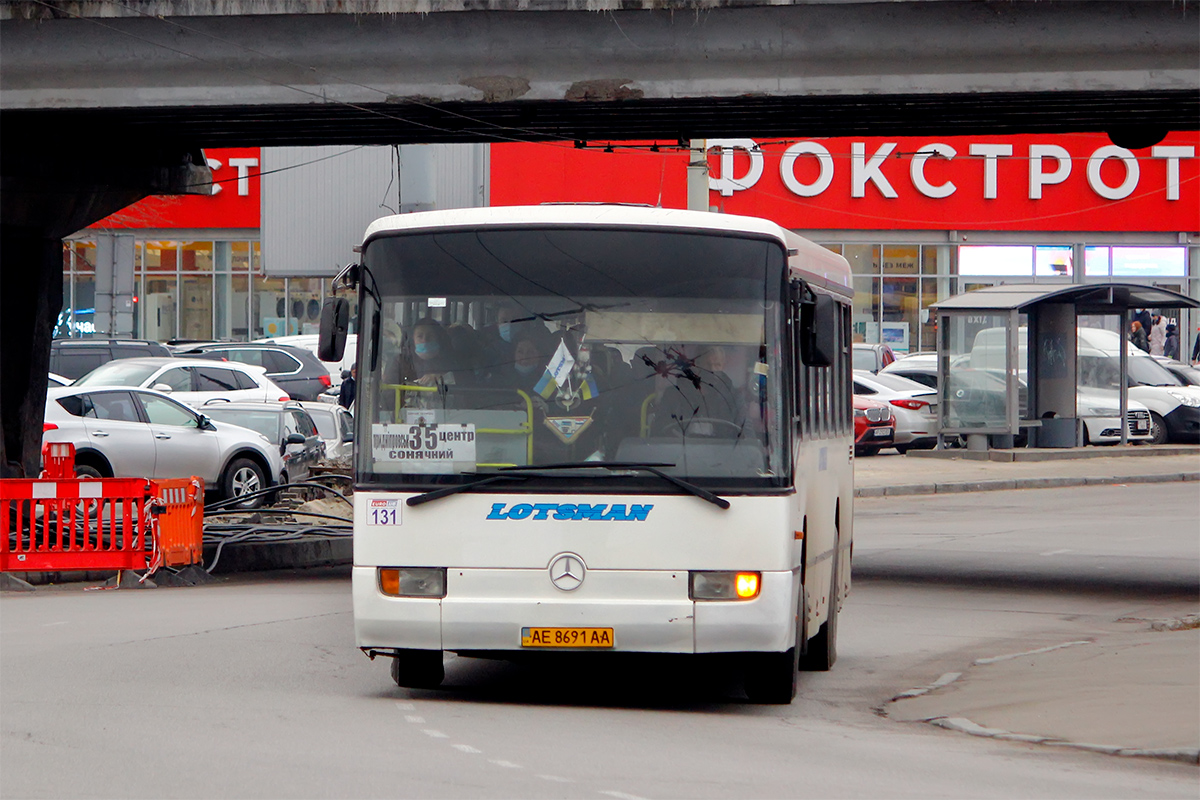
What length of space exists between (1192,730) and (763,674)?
2.15 m

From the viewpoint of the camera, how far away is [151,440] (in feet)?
69.5

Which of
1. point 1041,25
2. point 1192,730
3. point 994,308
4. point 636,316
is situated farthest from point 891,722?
point 994,308

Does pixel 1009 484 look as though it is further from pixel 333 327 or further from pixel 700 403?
pixel 333 327

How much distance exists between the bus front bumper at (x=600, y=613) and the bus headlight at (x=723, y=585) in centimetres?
3

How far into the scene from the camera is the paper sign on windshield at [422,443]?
8391 millimetres

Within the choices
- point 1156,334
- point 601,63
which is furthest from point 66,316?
point 601,63

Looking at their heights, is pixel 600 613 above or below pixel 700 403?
below

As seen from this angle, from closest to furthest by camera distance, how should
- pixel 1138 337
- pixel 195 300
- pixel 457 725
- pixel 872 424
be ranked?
pixel 457 725 < pixel 872 424 < pixel 1138 337 < pixel 195 300

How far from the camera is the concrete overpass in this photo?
14133 mm

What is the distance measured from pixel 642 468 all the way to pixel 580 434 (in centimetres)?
36

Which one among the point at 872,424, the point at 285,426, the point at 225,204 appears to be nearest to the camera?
the point at 285,426

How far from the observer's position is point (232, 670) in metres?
9.90

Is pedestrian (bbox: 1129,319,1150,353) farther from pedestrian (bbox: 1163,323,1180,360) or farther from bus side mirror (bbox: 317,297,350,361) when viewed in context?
bus side mirror (bbox: 317,297,350,361)

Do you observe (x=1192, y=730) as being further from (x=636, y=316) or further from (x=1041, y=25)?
(x=1041, y=25)
